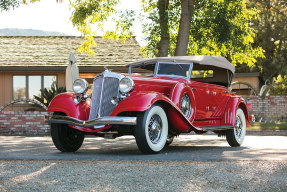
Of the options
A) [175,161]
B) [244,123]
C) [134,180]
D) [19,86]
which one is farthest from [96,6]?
[134,180]

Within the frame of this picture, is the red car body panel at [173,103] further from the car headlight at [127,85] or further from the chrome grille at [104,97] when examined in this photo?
the chrome grille at [104,97]

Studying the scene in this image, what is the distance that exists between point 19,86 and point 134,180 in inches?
694

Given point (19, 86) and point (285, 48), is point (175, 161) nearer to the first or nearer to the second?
point (19, 86)

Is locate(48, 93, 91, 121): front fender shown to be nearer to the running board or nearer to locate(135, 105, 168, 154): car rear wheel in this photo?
locate(135, 105, 168, 154): car rear wheel

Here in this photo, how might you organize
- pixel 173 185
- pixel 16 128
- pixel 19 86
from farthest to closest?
1. pixel 19 86
2. pixel 16 128
3. pixel 173 185

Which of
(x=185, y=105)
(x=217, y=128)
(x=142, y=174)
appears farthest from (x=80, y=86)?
(x=142, y=174)

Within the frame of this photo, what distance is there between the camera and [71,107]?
7.88 metres

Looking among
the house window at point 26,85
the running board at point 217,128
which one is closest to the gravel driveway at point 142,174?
the running board at point 217,128

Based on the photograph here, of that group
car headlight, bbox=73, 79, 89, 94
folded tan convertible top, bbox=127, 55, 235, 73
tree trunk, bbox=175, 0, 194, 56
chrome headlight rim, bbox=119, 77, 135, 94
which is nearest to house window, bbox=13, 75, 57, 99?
Result: tree trunk, bbox=175, 0, 194, 56

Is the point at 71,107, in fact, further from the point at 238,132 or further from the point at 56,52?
the point at 56,52

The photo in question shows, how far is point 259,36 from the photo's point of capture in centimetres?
4069

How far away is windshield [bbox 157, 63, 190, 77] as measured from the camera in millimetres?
9273

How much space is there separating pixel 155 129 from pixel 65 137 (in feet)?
5.77

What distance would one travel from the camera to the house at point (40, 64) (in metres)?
21.0
